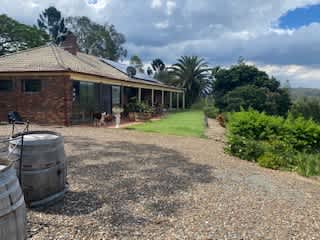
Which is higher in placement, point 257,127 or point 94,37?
point 94,37

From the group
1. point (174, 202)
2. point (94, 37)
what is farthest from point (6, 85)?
point (94, 37)

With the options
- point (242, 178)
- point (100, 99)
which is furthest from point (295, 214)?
point (100, 99)

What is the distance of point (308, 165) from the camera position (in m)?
8.47

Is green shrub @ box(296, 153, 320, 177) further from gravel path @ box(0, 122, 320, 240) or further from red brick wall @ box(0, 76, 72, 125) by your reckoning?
red brick wall @ box(0, 76, 72, 125)

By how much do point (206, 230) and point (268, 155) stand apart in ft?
19.0

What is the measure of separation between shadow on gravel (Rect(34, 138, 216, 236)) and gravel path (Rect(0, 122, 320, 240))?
13 millimetres

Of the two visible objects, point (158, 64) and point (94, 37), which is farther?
point (158, 64)

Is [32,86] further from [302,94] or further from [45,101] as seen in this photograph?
[302,94]

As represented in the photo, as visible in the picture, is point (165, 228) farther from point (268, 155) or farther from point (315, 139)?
point (315, 139)

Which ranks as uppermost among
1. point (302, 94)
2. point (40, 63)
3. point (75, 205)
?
point (40, 63)

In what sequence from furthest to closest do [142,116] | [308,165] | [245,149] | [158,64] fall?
[158,64] < [142,116] < [245,149] < [308,165]

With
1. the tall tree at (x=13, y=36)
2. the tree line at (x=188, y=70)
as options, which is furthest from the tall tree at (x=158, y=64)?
the tall tree at (x=13, y=36)

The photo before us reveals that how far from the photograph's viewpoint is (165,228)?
362 centimetres

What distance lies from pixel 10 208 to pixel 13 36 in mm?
40099
